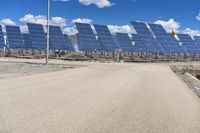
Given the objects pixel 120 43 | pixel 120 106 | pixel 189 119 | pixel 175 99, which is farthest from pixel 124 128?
pixel 120 43

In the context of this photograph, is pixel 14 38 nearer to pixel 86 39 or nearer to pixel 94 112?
pixel 86 39

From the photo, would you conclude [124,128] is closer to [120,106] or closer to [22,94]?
[120,106]

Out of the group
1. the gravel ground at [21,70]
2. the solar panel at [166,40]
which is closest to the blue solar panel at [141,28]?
the solar panel at [166,40]

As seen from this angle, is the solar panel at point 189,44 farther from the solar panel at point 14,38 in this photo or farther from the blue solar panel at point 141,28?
the solar panel at point 14,38

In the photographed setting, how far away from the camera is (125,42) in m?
66.9

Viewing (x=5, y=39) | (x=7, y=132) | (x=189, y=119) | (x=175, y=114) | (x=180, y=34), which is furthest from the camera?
(x=180, y=34)

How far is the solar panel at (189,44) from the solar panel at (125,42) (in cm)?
1057

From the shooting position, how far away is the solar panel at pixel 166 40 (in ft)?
225

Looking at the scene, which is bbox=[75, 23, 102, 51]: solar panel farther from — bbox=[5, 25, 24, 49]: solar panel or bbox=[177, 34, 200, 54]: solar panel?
bbox=[177, 34, 200, 54]: solar panel

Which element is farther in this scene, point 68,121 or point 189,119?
point 189,119

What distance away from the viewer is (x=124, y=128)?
792cm

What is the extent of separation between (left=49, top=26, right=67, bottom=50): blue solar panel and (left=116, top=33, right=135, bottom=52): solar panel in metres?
8.82

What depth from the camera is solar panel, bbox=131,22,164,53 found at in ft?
219

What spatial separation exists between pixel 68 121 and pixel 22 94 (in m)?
4.59
